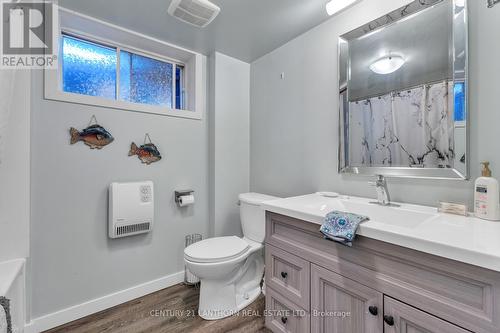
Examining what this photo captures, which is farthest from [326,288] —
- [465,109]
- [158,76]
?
[158,76]

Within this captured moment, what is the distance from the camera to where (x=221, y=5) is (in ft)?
5.17

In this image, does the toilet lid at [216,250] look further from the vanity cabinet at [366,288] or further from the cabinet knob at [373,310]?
the cabinet knob at [373,310]

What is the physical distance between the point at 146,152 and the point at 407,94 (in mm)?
1945

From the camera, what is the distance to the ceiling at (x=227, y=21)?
5.13 ft

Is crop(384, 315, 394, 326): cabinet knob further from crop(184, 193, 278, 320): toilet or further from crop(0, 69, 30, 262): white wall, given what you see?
crop(0, 69, 30, 262): white wall

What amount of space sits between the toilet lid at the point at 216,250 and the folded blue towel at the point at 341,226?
A: 83 centimetres

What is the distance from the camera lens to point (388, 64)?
4.66 ft

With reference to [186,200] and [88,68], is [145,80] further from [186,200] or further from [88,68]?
[186,200]

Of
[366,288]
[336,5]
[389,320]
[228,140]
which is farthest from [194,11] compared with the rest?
[389,320]

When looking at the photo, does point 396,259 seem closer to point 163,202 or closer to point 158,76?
point 163,202

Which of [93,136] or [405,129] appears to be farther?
[93,136]

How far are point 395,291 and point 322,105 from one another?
52.1 inches

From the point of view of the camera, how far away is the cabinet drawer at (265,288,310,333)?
4.14 ft

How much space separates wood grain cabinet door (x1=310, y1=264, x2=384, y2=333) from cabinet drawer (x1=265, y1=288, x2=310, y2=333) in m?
0.07
